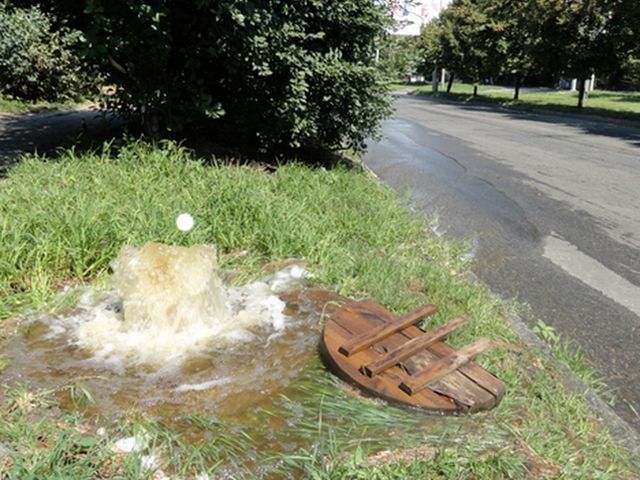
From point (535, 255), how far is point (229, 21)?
421 cm

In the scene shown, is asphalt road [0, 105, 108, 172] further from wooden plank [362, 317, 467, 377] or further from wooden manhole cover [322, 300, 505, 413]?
wooden plank [362, 317, 467, 377]

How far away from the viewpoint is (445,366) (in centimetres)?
299

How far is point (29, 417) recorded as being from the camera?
2514 mm

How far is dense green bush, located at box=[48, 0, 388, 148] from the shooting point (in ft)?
21.0

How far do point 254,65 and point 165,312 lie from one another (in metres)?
3.95

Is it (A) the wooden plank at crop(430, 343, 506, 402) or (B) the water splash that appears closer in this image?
(A) the wooden plank at crop(430, 343, 506, 402)

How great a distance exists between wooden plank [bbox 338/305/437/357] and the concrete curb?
72cm

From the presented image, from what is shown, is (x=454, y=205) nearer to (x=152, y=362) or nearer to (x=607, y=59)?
(x=152, y=362)

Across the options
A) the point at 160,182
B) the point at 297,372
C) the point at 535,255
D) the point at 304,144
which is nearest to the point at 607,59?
the point at 304,144

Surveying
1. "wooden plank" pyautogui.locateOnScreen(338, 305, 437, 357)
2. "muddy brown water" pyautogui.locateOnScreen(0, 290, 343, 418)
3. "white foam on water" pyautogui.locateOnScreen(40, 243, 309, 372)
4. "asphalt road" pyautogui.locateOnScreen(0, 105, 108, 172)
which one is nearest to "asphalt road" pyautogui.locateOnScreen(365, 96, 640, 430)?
"wooden plank" pyautogui.locateOnScreen(338, 305, 437, 357)

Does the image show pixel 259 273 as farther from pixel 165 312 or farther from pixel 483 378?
pixel 483 378

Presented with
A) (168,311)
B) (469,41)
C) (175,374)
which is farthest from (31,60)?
(469,41)

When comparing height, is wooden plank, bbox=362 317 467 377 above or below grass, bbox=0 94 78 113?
below

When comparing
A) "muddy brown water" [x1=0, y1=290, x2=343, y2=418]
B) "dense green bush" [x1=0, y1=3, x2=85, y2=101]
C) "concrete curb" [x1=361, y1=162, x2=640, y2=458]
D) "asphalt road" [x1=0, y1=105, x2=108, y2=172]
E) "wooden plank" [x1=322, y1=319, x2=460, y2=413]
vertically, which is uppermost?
"dense green bush" [x1=0, y1=3, x2=85, y2=101]
